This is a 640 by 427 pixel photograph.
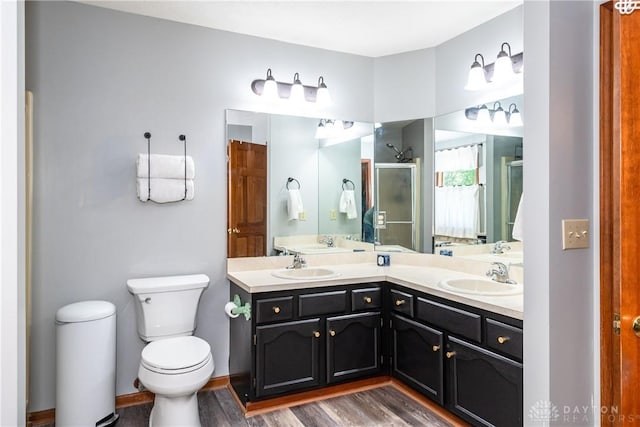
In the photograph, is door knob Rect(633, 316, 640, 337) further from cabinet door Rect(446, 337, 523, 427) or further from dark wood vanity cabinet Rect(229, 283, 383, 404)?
dark wood vanity cabinet Rect(229, 283, 383, 404)

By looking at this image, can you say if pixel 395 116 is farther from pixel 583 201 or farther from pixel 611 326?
pixel 611 326

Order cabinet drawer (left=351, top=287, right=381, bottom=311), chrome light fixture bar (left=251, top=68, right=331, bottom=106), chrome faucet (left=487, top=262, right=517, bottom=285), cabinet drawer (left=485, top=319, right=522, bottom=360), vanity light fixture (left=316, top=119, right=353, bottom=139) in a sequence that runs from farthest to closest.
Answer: vanity light fixture (left=316, top=119, right=353, bottom=139) → chrome light fixture bar (left=251, top=68, right=331, bottom=106) → cabinet drawer (left=351, top=287, right=381, bottom=311) → chrome faucet (left=487, top=262, right=517, bottom=285) → cabinet drawer (left=485, top=319, right=522, bottom=360)

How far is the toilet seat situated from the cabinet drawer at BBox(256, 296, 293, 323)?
0.37 m

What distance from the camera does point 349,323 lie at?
280 centimetres

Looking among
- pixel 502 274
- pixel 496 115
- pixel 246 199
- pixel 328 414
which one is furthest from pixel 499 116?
pixel 328 414

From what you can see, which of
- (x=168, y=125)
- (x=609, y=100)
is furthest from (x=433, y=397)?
(x=168, y=125)

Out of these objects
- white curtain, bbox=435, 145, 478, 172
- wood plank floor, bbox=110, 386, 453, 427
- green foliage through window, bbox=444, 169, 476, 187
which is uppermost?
white curtain, bbox=435, 145, 478, 172

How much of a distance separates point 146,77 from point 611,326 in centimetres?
286

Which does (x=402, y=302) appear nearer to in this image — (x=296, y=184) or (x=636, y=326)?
(x=296, y=184)

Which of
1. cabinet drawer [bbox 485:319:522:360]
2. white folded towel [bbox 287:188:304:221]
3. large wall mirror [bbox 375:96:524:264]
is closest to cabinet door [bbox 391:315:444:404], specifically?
cabinet drawer [bbox 485:319:522:360]

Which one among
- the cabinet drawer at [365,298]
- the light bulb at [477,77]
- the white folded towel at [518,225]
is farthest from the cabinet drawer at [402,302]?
the light bulb at [477,77]

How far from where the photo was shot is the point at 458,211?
3070 mm

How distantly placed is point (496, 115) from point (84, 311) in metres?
2.79

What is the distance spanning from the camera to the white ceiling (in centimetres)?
260
